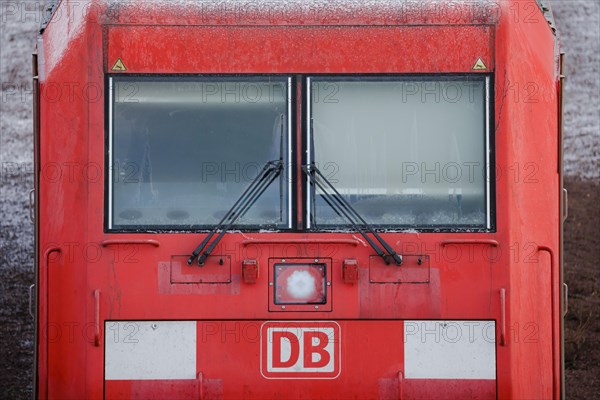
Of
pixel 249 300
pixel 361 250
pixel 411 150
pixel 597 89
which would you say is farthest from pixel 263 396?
pixel 597 89

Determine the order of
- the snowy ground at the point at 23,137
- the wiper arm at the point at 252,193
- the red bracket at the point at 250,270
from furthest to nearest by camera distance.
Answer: the snowy ground at the point at 23,137
the wiper arm at the point at 252,193
the red bracket at the point at 250,270

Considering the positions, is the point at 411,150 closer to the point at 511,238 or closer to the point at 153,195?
the point at 511,238

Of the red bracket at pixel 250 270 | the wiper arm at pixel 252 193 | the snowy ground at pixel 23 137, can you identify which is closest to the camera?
the red bracket at pixel 250 270

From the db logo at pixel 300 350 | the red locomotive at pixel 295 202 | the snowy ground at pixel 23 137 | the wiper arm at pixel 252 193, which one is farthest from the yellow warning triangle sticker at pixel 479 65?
the snowy ground at pixel 23 137

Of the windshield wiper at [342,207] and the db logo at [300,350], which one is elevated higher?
the windshield wiper at [342,207]

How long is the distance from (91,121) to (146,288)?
2.94 feet

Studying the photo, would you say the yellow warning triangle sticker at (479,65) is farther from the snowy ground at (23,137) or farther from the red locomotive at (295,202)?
the snowy ground at (23,137)

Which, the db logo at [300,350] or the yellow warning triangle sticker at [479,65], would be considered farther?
the yellow warning triangle sticker at [479,65]

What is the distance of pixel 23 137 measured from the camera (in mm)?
14273

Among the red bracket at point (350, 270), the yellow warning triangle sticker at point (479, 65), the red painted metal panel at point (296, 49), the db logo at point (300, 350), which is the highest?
the red painted metal panel at point (296, 49)

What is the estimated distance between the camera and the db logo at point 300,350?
5.36m

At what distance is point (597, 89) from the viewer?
1570 centimetres

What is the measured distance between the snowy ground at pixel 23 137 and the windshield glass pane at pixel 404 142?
17.8 feet

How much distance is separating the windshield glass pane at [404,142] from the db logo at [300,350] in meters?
0.66
